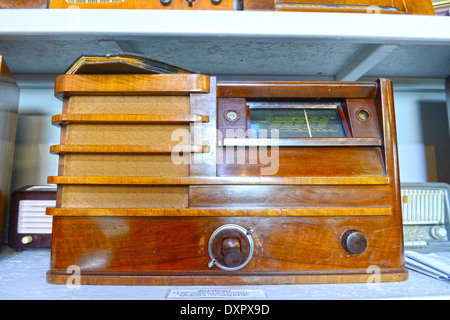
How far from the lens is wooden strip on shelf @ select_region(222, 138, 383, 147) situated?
0.77m

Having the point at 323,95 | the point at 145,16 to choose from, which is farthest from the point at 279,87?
the point at 145,16

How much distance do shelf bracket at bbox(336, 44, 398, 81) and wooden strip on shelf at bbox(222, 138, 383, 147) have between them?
0.38 metres

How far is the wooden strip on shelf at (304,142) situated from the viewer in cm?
77

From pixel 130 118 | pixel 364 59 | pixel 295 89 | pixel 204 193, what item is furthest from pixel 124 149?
pixel 364 59

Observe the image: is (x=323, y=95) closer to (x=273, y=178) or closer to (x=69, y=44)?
(x=273, y=178)

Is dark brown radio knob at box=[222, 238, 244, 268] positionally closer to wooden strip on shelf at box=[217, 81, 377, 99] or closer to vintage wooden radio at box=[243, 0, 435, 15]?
wooden strip on shelf at box=[217, 81, 377, 99]

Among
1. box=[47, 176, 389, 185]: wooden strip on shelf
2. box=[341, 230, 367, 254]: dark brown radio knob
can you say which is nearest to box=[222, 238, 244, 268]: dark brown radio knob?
box=[47, 176, 389, 185]: wooden strip on shelf

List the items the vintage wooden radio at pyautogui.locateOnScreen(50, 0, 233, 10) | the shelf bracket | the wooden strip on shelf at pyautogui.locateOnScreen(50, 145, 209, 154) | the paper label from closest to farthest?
the paper label, the wooden strip on shelf at pyautogui.locateOnScreen(50, 145, 209, 154), the vintage wooden radio at pyautogui.locateOnScreen(50, 0, 233, 10), the shelf bracket

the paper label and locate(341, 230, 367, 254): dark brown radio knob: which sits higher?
locate(341, 230, 367, 254): dark brown radio knob

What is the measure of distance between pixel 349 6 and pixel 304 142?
1.48 ft

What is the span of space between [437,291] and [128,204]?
0.74 meters

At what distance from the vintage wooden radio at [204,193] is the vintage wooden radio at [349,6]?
9.6 inches

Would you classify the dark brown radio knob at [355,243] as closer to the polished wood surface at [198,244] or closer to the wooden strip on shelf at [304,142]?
the polished wood surface at [198,244]
